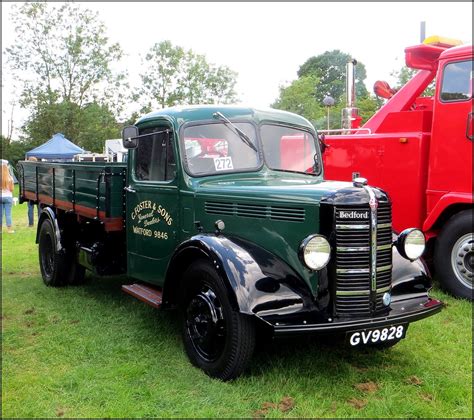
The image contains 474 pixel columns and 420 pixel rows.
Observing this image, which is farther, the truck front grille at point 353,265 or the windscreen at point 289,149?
the windscreen at point 289,149

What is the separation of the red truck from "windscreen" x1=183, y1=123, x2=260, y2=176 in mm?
1235

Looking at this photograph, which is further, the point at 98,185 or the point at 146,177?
the point at 98,185

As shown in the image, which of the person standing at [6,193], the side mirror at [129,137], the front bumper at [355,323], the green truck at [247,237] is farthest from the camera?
the person standing at [6,193]

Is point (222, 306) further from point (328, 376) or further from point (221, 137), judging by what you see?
point (221, 137)

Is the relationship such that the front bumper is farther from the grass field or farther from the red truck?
the red truck

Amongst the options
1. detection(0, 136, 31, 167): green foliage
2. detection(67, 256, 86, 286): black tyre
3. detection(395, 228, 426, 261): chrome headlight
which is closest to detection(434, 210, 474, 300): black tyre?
detection(395, 228, 426, 261): chrome headlight

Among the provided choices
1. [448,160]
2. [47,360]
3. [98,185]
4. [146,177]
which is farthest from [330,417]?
[448,160]

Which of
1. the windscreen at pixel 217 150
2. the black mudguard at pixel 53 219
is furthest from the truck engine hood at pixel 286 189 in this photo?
the black mudguard at pixel 53 219

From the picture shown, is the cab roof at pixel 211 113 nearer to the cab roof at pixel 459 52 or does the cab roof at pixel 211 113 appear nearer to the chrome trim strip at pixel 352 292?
the chrome trim strip at pixel 352 292

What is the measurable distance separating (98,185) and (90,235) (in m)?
1.09

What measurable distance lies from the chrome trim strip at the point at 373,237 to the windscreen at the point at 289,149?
114 cm

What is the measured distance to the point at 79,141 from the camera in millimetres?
32906

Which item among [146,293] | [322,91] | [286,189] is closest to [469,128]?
[286,189]

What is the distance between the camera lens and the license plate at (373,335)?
3.35 meters
